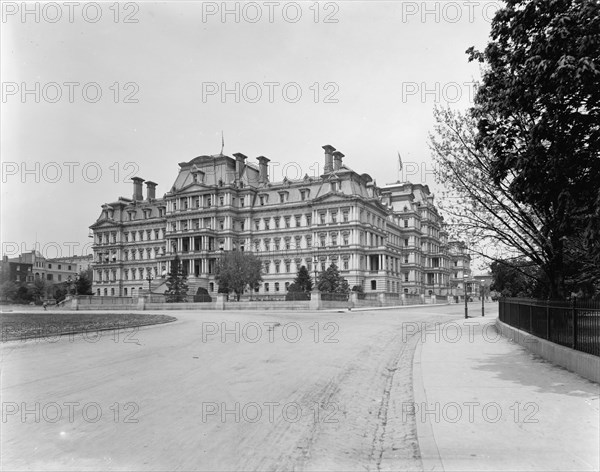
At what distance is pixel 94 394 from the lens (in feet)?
27.0

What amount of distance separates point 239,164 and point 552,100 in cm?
8575

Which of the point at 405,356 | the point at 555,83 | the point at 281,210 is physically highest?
the point at 281,210

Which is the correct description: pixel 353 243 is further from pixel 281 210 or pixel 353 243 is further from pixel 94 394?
pixel 94 394

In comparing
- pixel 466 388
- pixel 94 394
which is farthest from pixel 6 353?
pixel 466 388

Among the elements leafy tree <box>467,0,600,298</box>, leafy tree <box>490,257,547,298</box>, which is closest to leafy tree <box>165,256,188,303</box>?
leafy tree <box>490,257,547,298</box>

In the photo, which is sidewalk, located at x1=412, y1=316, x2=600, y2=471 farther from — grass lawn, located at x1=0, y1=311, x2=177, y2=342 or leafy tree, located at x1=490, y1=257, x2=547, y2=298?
leafy tree, located at x1=490, y1=257, x2=547, y2=298

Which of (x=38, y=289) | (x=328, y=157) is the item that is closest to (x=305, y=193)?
(x=328, y=157)

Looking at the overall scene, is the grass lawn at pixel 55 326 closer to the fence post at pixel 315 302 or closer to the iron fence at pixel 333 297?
the fence post at pixel 315 302

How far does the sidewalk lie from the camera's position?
515 cm

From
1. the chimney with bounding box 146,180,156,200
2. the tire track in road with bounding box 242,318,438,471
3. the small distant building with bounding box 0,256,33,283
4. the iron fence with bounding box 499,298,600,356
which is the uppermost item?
the chimney with bounding box 146,180,156,200

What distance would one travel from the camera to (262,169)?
9519 cm

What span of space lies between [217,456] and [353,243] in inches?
2955

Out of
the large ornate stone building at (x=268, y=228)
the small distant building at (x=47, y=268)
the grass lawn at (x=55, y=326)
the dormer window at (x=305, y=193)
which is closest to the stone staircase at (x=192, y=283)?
the large ornate stone building at (x=268, y=228)

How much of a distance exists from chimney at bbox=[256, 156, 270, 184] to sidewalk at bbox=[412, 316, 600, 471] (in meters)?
84.0
